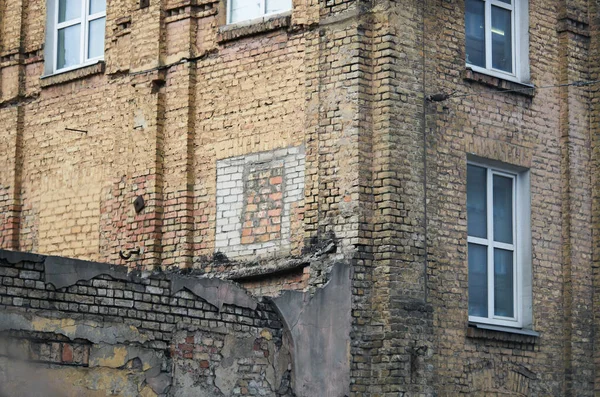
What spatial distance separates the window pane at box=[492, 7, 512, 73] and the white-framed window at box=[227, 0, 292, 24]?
101 inches

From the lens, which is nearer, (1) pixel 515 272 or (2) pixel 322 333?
(2) pixel 322 333

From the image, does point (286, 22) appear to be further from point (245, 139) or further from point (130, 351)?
point (130, 351)

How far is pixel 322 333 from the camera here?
42.4 ft

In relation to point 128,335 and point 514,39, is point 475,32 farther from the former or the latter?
point 128,335

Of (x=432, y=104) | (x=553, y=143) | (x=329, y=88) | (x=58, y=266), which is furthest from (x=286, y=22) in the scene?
(x=58, y=266)

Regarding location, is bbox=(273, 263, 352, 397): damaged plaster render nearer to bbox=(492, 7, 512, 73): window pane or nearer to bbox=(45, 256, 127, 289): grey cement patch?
bbox=(45, 256, 127, 289): grey cement patch

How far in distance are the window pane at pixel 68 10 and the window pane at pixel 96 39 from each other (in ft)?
1.29

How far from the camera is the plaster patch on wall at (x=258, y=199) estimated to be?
13805 mm

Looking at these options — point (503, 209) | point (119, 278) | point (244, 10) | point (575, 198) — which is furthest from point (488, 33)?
point (119, 278)

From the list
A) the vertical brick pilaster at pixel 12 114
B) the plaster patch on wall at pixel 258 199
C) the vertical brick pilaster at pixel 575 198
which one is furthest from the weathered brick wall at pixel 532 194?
the vertical brick pilaster at pixel 12 114

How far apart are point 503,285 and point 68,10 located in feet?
23.2

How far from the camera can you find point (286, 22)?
14.1 metres

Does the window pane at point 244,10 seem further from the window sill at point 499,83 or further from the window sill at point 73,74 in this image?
the window sill at point 499,83

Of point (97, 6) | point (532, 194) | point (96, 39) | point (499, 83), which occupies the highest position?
point (97, 6)
